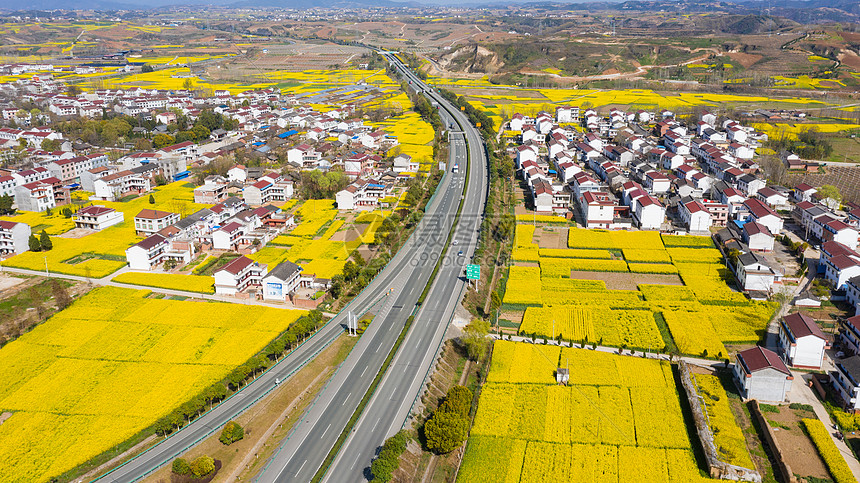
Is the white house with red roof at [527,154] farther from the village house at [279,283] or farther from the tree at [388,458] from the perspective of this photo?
the tree at [388,458]

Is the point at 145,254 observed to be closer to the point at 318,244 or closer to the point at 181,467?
the point at 318,244

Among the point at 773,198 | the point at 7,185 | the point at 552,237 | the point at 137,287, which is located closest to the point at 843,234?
the point at 773,198

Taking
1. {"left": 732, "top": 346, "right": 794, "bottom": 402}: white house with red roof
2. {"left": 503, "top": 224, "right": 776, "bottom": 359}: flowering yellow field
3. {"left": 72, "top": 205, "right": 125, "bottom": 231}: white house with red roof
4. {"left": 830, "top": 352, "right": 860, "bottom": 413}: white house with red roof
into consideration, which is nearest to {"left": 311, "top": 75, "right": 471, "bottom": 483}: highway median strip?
{"left": 503, "top": 224, "right": 776, "bottom": 359}: flowering yellow field

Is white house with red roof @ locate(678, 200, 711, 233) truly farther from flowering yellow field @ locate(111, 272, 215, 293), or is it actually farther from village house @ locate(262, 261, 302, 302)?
flowering yellow field @ locate(111, 272, 215, 293)

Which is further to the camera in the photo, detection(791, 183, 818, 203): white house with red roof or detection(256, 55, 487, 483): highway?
detection(791, 183, 818, 203): white house with red roof

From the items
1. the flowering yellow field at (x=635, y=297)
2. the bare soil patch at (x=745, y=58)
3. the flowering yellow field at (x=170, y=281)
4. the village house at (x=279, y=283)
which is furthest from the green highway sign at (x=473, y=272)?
the bare soil patch at (x=745, y=58)
